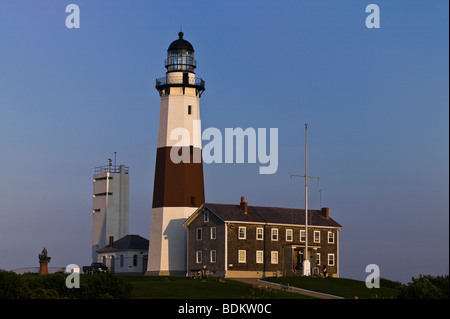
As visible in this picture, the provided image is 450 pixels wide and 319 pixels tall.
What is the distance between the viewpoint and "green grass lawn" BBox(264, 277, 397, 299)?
212 feet

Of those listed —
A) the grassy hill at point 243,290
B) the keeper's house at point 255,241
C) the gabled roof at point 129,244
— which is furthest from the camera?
the gabled roof at point 129,244

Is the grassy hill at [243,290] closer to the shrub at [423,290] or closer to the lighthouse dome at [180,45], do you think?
the shrub at [423,290]

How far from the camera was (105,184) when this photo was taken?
99.6 metres

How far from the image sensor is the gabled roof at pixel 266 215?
3088 inches

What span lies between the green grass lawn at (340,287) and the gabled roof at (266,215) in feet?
24.6

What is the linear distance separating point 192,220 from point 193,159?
5.82 m

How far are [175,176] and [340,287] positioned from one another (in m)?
21.0

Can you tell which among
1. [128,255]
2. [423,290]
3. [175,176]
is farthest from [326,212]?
[423,290]

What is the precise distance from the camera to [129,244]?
90312 millimetres

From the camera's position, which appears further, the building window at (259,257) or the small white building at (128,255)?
the small white building at (128,255)

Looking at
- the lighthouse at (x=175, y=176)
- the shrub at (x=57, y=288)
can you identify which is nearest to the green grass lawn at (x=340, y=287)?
the lighthouse at (x=175, y=176)

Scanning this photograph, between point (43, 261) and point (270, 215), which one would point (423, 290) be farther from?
point (43, 261)
